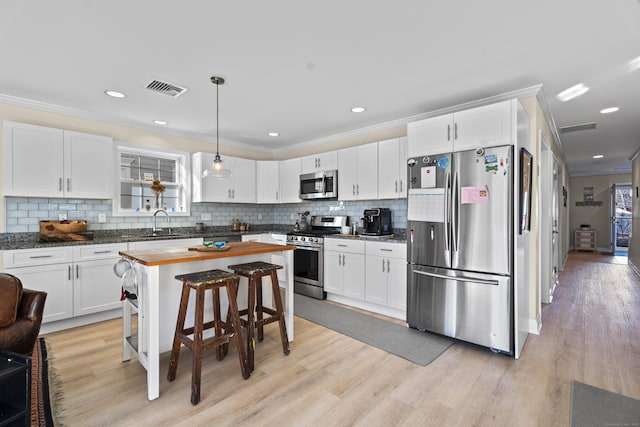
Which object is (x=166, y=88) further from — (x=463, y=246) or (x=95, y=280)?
(x=463, y=246)

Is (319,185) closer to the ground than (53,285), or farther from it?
farther from it

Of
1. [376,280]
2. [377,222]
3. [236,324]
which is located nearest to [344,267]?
[376,280]

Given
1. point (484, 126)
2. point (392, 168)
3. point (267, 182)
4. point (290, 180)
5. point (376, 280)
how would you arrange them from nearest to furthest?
point (484, 126) → point (376, 280) → point (392, 168) → point (290, 180) → point (267, 182)

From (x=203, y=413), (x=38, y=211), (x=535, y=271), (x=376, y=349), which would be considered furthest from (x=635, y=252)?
(x=38, y=211)

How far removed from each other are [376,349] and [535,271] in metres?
1.82

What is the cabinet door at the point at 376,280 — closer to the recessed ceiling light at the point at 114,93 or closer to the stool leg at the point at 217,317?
the stool leg at the point at 217,317

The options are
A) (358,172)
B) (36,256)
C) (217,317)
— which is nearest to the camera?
(217,317)

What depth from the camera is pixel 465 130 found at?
2.91 meters

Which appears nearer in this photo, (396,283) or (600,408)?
(600,408)

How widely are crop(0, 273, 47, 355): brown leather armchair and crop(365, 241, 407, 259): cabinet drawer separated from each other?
9.88 ft

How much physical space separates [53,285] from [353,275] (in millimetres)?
3198

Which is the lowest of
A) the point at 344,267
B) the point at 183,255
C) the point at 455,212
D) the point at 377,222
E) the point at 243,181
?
the point at 344,267

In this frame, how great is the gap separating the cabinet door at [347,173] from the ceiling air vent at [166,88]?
2244 mm

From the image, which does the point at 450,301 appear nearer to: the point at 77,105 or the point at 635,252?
the point at 77,105
